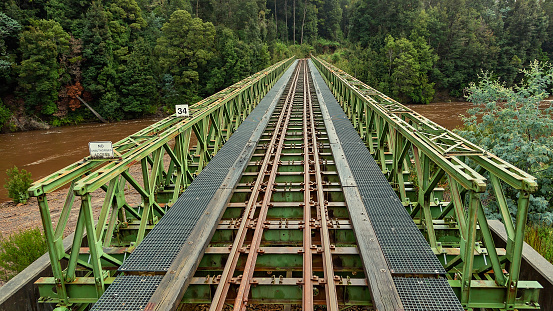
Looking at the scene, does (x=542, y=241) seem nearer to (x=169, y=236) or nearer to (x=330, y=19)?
(x=169, y=236)

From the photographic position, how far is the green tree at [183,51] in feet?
112

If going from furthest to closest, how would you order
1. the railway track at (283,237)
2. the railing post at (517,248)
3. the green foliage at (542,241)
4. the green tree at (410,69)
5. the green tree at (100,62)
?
the green tree at (410,69), the green tree at (100,62), the green foliage at (542,241), the railway track at (283,237), the railing post at (517,248)

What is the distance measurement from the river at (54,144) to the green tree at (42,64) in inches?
105

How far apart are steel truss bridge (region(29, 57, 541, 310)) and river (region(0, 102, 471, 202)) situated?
37.2 feet

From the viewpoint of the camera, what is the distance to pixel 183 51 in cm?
3506

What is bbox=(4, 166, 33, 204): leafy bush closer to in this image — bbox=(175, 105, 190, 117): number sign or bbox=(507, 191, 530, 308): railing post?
bbox=(175, 105, 190, 117): number sign

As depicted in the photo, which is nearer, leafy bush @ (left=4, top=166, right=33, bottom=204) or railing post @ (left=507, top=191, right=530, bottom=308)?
railing post @ (left=507, top=191, right=530, bottom=308)

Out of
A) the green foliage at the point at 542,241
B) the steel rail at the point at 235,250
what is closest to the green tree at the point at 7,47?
the steel rail at the point at 235,250

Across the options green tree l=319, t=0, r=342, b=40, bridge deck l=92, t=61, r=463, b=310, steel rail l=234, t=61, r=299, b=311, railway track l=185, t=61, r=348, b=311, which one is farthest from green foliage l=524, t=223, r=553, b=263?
green tree l=319, t=0, r=342, b=40

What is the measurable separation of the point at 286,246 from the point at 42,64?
31.1 meters

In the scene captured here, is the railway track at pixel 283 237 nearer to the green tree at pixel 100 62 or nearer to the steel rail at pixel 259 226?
the steel rail at pixel 259 226

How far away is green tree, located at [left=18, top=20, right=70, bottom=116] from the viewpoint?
89.1 feet

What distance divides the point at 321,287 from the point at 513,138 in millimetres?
5737

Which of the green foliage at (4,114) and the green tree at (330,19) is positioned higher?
the green tree at (330,19)
